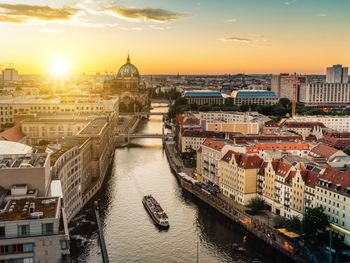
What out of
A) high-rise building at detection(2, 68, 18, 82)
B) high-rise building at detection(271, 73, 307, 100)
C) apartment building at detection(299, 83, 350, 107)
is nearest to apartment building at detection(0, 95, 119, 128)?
apartment building at detection(299, 83, 350, 107)

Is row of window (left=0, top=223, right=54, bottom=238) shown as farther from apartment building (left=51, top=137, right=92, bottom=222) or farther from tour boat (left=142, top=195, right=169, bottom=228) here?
tour boat (left=142, top=195, right=169, bottom=228)

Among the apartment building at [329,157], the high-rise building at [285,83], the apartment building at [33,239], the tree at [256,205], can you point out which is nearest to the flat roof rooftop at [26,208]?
the apartment building at [33,239]

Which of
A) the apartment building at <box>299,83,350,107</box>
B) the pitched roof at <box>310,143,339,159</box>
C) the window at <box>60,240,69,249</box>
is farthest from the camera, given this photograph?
the apartment building at <box>299,83,350,107</box>

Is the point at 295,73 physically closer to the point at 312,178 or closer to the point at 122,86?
the point at 122,86

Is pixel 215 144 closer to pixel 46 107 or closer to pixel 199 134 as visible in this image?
pixel 199 134

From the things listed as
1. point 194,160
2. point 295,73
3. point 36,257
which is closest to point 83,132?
point 194,160

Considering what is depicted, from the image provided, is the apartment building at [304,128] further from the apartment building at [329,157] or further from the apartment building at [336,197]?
the apartment building at [336,197]
